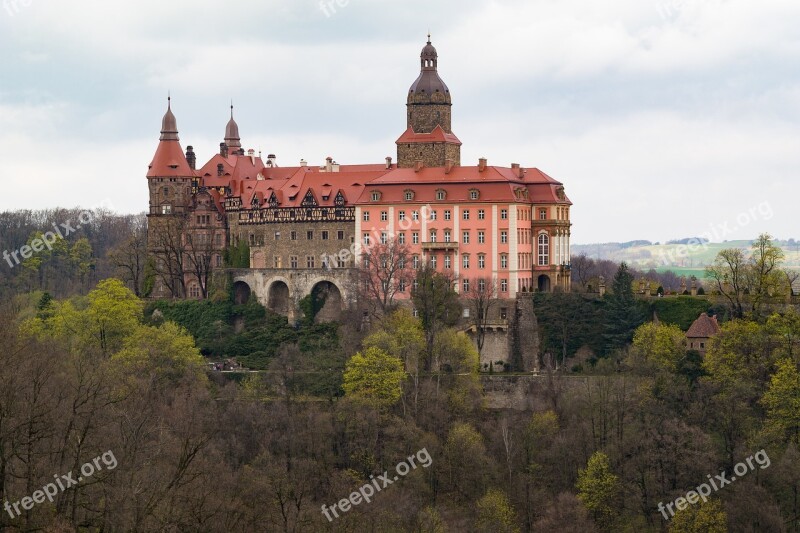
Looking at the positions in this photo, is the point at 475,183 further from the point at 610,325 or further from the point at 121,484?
the point at 121,484

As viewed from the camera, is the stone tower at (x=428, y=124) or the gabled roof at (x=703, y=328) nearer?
the gabled roof at (x=703, y=328)

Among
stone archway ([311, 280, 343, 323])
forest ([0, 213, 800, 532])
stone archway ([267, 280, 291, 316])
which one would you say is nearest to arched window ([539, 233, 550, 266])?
forest ([0, 213, 800, 532])

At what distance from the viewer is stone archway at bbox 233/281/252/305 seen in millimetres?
79812

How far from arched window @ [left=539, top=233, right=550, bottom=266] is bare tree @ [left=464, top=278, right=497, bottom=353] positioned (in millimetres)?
3228

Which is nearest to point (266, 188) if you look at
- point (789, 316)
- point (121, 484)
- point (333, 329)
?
point (333, 329)

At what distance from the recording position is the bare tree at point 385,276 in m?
73.5

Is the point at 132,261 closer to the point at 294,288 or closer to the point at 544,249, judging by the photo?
the point at 294,288

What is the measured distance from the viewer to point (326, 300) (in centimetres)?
7744

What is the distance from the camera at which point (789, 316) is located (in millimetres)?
63656

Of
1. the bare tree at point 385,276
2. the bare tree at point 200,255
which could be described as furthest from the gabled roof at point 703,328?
the bare tree at point 200,255

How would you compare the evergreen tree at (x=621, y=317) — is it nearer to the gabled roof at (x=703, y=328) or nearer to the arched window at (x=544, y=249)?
the gabled roof at (x=703, y=328)

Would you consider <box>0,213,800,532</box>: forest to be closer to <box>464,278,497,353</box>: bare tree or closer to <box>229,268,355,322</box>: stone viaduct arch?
<box>229,268,355,322</box>: stone viaduct arch

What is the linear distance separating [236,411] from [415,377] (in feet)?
24.6

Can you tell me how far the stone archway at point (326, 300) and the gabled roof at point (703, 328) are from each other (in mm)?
17935
